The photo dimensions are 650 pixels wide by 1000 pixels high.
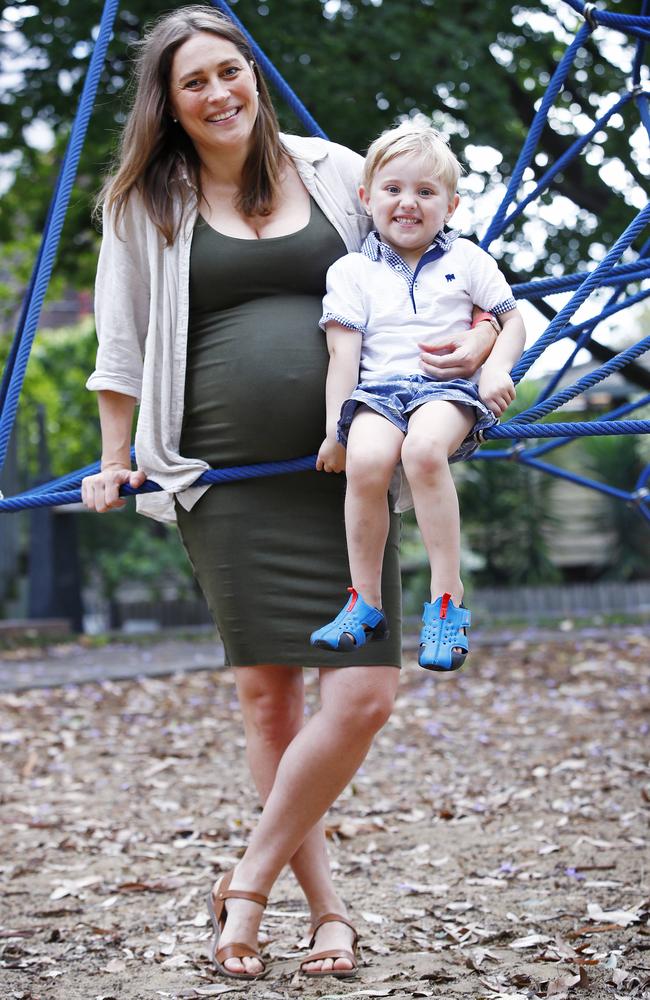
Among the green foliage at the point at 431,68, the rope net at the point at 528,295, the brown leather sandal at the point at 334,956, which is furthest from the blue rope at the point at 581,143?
the green foliage at the point at 431,68

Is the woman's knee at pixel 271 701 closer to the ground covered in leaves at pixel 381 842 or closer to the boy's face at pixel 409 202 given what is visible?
the ground covered in leaves at pixel 381 842

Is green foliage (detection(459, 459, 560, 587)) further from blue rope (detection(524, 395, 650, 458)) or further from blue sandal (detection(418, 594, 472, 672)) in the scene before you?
blue sandal (detection(418, 594, 472, 672))

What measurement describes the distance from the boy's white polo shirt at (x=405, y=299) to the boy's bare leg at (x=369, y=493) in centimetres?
14

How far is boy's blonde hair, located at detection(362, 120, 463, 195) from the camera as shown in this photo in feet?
7.04

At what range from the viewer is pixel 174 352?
2.30m

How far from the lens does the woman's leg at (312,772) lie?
2236 millimetres

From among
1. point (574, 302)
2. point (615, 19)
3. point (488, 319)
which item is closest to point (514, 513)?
point (615, 19)

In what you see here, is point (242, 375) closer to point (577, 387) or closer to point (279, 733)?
point (577, 387)

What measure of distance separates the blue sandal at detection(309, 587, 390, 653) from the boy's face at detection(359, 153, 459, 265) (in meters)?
0.66

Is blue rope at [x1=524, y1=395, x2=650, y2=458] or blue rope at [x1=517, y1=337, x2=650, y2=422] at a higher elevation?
blue rope at [x1=524, y1=395, x2=650, y2=458]

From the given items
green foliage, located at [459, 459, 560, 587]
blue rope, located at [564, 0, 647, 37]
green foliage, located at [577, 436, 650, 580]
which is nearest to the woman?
blue rope, located at [564, 0, 647, 37]

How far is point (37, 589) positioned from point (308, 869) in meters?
7.59

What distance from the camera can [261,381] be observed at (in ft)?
7.48

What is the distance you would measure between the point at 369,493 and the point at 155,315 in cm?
58
